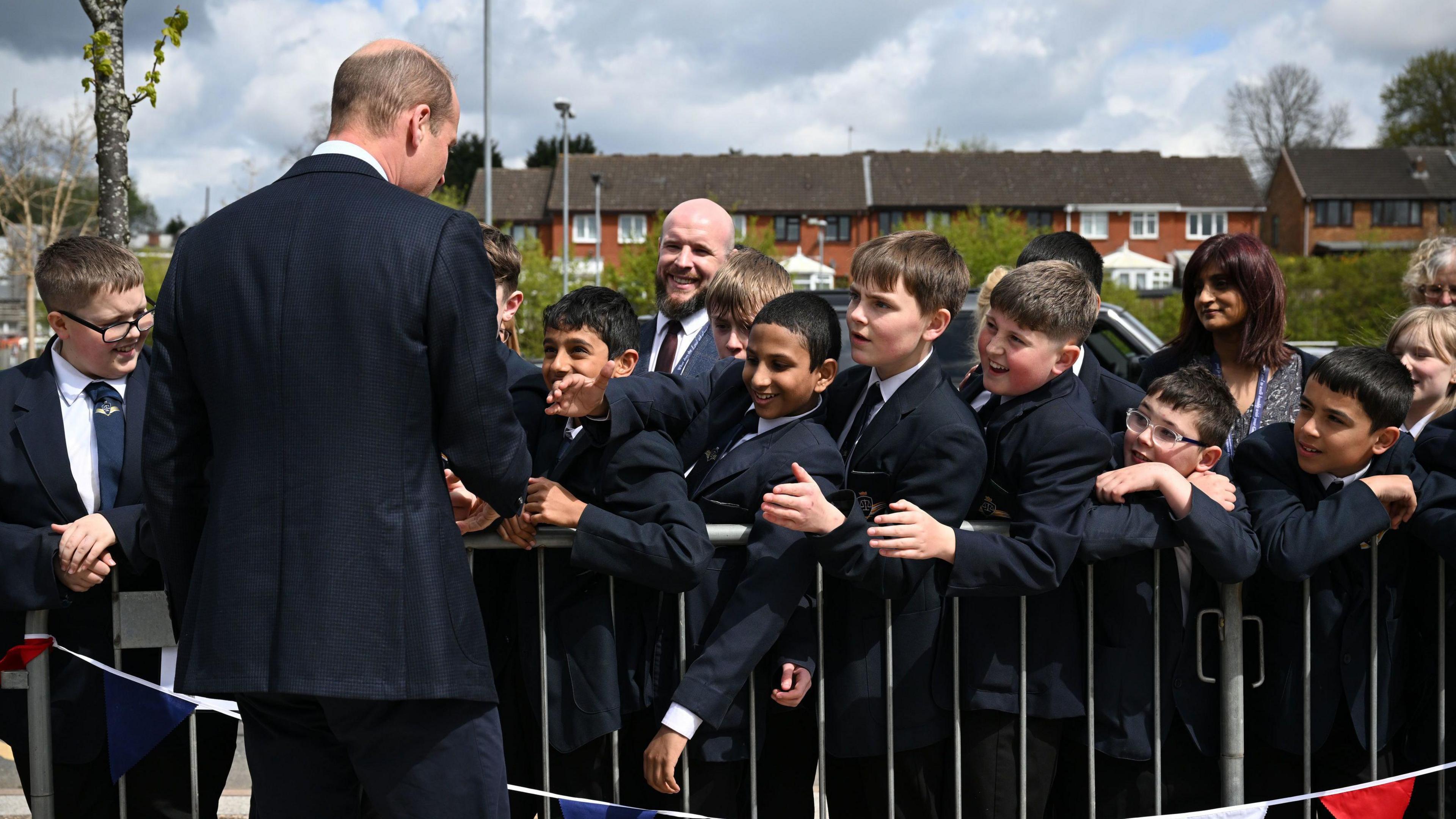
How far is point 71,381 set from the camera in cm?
328

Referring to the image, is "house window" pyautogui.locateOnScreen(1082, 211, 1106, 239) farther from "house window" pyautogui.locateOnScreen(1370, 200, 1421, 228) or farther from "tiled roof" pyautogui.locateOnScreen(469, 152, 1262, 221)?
"house window" pyautogui.locateOnScreen(1370, 200, 1421, 228)

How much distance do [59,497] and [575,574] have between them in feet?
4.75

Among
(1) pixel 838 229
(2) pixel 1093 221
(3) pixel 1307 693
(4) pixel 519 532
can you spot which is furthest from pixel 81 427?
(2) pixel 1093 221

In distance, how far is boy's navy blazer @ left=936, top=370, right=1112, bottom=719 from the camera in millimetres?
2834

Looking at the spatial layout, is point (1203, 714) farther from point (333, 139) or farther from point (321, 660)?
point (333, 139)

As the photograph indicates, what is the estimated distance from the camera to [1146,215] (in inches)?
2552

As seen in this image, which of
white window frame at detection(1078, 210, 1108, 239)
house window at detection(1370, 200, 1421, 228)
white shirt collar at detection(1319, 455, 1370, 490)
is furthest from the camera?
house window at detection(1370, 200, 1421, 228)

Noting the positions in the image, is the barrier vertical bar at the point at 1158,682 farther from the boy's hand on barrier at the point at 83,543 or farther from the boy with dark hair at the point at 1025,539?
the boy's hand on barrier at the point at 83,543

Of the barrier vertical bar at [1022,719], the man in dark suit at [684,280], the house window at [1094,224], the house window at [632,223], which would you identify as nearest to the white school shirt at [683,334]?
the man in dark suit at [684,280]

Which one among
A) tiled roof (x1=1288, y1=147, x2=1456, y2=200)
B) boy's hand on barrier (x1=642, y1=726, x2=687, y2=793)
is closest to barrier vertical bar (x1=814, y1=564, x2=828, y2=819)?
boy's hand on barrier (x1=642, y1=726, x2=687, y2=793)

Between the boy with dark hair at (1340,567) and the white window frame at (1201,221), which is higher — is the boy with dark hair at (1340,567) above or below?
below

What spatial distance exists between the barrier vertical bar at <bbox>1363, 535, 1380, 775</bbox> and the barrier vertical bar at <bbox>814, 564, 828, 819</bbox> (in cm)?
146

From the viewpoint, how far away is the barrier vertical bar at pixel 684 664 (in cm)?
300

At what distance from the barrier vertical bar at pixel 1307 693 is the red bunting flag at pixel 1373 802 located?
7 cm
